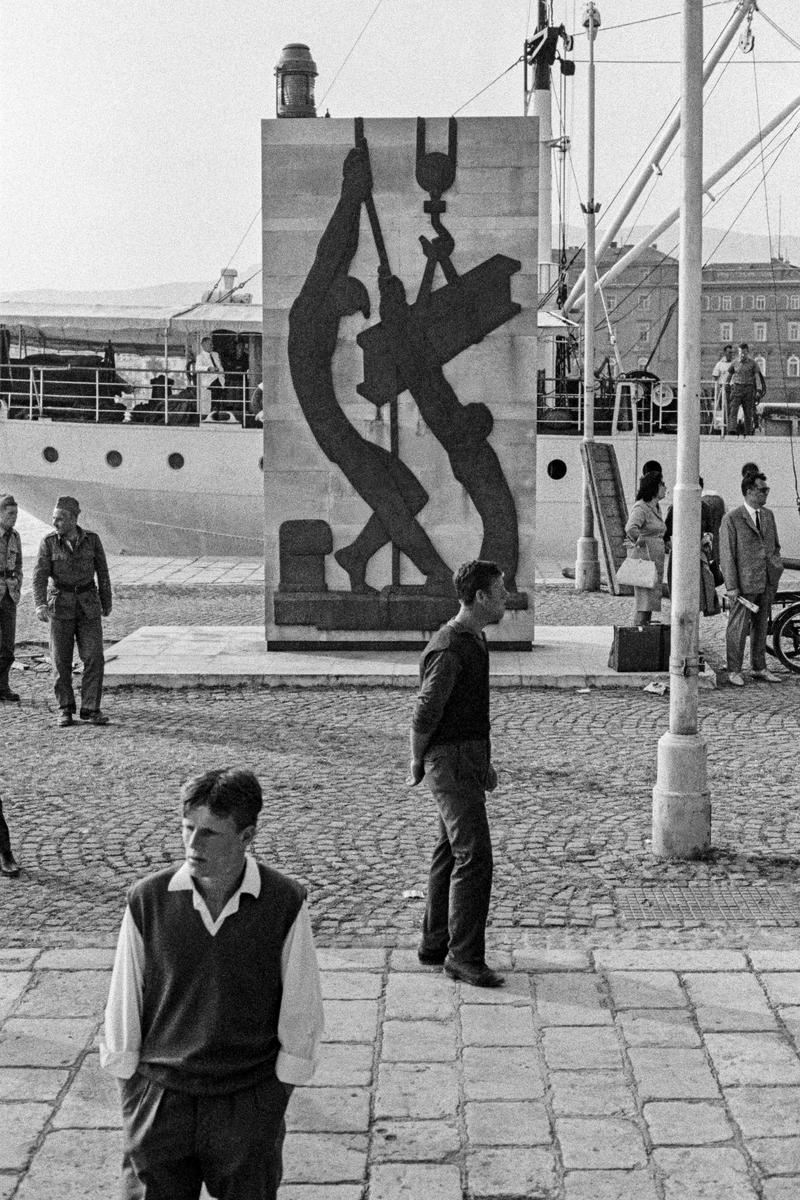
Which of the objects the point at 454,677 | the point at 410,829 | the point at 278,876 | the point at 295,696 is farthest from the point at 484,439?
the point at 278,876

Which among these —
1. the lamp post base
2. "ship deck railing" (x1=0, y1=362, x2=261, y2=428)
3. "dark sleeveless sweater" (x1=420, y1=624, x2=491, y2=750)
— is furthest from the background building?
"dark sleeveless sweater" (x1=420, y1=624, x2=491, y2=750)

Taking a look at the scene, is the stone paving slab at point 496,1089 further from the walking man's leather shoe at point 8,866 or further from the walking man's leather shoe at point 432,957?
the walking man's leather shoe at point 8,866

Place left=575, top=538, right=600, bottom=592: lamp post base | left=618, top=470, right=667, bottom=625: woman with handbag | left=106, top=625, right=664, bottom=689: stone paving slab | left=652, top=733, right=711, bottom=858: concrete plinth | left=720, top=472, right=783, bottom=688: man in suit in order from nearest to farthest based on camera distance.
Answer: left=652, top=733, right=711, bottom=858: concrete plinth → left=720, top=472, right=783, bottom=688: man in suit → left=106, top=625, right=664, bottom=689: stone paving slab → left=618, top=470, right=667, bottom=625: woman with handbag → left=575, top=538, right=600, bottom=592: lamp post base

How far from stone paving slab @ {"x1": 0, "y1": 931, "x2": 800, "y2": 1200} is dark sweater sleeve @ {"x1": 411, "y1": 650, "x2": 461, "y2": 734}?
1.13 m

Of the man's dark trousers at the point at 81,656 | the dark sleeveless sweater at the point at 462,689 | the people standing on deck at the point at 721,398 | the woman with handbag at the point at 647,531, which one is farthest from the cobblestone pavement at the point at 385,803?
the people standing on deck at the point at 721,398

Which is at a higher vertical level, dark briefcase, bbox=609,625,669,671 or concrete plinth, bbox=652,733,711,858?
dark briefcase, bbox=609,625,669,671

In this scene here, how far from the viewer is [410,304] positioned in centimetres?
1653

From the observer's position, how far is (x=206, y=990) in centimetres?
379

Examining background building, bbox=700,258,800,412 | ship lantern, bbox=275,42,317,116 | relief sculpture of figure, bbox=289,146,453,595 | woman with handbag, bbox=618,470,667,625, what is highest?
background building, bbox=700,258,800,412

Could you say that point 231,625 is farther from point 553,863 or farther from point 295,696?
point 553,863

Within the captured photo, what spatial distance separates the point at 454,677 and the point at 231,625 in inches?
510

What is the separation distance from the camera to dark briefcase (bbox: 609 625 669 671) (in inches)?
599

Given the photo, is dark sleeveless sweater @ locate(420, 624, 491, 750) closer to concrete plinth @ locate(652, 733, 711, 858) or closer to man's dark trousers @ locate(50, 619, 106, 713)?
concrete plinth @ locate(652, 733, 711, 858)

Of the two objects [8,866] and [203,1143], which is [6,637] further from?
[203,1143]
